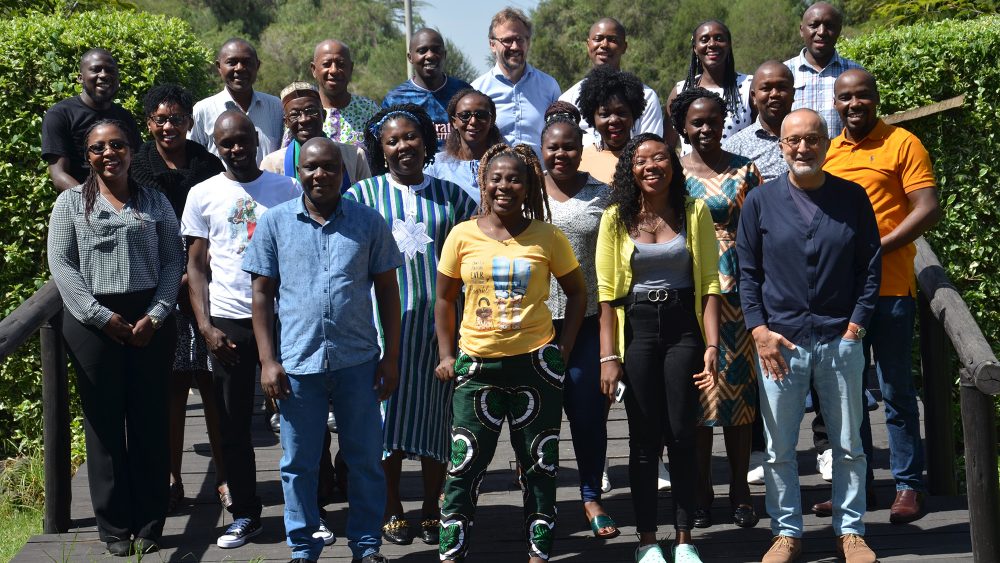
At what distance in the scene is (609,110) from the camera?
6516 mm

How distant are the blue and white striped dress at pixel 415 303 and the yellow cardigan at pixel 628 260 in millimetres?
843

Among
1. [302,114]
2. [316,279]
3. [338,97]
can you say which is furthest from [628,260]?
[338,97]

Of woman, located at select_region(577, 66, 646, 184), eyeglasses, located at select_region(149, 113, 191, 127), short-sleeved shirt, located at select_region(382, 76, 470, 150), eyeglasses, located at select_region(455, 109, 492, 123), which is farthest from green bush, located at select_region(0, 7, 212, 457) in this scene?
woman, located at select_region(577, 66, 646, 184)

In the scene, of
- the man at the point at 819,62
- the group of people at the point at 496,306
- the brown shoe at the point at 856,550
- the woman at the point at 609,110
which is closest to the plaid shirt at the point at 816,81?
the man at the point at 819,62

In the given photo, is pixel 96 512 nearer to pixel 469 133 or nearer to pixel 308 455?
pixel 308 455

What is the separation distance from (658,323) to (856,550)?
55.3 inches

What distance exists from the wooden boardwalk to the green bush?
1859 mm

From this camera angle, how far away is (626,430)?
770cm

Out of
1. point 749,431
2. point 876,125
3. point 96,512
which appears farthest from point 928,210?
point 96,512

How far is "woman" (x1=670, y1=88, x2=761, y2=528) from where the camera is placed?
6000 mm

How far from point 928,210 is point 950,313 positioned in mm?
528

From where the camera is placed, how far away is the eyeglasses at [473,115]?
Answer: 6574 millimetres

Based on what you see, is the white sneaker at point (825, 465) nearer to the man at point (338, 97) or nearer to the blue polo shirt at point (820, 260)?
the blue polo shirt at point (820, 260)

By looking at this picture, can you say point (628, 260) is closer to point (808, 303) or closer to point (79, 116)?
point (808, 303)
